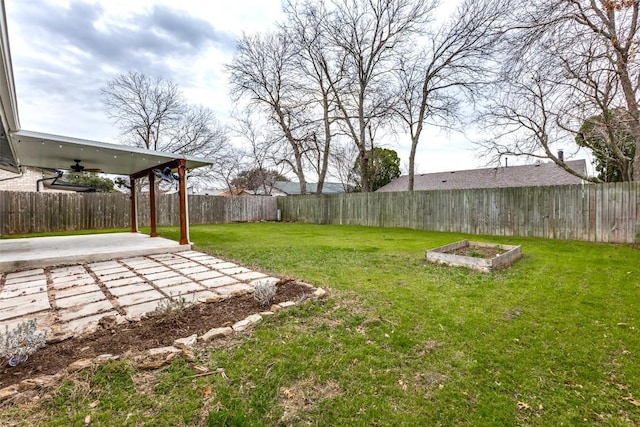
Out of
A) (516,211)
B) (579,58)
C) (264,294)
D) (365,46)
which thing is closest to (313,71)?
Result: (365,46)

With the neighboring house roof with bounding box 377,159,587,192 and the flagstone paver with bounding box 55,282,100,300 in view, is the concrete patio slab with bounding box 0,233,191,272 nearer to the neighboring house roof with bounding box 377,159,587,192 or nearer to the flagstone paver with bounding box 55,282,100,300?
the flagstone paver with bounding box 55,282,100,300

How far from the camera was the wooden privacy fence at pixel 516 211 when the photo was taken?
244 inches

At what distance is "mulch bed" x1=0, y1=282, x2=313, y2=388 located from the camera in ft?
5.67

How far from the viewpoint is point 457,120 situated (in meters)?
11.4

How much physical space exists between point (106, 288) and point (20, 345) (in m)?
1.66

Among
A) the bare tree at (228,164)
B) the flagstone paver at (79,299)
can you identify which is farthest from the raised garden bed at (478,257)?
the bare tree at (228,164)

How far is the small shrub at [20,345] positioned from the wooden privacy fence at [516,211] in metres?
9.02

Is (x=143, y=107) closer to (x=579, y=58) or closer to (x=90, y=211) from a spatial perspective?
(x=90, y=211)

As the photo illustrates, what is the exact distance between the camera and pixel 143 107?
51.2 feet

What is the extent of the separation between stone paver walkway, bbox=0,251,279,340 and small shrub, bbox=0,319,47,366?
25 centimetres

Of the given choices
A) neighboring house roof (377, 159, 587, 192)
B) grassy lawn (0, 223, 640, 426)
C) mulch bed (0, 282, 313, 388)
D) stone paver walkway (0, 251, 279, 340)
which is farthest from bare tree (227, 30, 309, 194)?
grassy lawn (0, 223, 640, 426)

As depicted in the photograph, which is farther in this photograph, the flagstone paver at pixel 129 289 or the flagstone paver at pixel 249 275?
the flagstone paver at pixel 249 275

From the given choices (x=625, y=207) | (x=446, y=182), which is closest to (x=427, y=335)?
(x=625, y=207)

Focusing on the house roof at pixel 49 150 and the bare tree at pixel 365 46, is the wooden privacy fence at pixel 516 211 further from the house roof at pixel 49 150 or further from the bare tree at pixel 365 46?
the house roof at pixel 49 150
